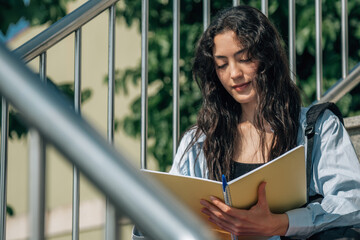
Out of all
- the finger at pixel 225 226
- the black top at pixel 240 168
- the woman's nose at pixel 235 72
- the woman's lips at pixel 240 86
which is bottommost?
the finger at pixel 225 226

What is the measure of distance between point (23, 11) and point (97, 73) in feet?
8.53

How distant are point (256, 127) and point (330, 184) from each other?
0.39m

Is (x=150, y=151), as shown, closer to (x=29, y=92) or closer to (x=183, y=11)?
(x=183, y=11)

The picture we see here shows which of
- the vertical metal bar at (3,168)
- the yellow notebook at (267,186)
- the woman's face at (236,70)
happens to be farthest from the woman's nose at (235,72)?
the vertical metal bar at (3,168)

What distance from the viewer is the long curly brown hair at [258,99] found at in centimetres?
233

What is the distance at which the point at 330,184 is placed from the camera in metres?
2.12

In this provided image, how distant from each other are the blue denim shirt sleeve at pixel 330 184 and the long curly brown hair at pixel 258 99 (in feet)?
0.29

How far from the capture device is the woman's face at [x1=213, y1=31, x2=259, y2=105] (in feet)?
7.63

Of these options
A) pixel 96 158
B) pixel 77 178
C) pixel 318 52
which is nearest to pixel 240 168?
pixel 77 178

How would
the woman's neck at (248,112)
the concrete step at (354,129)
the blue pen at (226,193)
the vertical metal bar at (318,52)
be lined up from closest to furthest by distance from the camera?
the blue pen at (226,193) < the woman's neck at (248,112) < the concrete step at (354,129) < the vertical metal bar at (318,52)

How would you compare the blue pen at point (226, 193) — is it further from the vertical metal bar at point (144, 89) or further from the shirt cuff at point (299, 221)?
the vertical metal bar at point (144, 89)

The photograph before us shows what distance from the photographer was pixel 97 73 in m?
6.35

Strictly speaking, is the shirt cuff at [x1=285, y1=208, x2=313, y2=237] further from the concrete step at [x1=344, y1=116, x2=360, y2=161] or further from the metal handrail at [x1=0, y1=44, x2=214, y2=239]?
the metal handrail at [x1=0, y1=44, x2=214, y2=239]

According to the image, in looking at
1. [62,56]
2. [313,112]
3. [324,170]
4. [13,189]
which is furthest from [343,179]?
[62,56]
